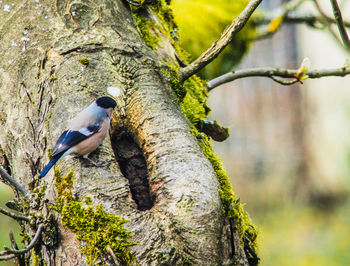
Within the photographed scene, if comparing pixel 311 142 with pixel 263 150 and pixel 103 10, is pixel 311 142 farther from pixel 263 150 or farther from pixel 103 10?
pixel 103 10

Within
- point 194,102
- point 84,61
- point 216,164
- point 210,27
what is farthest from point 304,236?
point 84,61

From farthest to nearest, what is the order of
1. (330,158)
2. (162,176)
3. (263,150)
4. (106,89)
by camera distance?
(263,150) → (330,158) → (106,89) → (162,176)

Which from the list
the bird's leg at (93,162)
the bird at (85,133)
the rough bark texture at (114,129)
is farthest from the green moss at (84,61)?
the bird's leg at (93,162)

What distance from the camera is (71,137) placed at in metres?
1.71

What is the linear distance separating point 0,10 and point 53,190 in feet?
3.68

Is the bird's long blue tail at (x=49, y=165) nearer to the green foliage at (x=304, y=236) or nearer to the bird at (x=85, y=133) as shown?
the bird at (x=85, y=133)

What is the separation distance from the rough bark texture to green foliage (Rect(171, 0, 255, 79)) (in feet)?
3.52

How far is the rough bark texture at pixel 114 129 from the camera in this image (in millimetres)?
1564

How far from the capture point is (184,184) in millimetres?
1655

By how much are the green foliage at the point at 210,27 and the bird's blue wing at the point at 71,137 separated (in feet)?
5.42

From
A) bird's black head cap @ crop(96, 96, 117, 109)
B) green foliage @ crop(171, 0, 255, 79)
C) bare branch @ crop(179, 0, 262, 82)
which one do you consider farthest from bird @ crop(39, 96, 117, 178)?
green foliage @ crop(171, 0, 255, 79)

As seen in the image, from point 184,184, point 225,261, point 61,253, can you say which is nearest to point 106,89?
point 184,184

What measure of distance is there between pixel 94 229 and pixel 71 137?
0.39m

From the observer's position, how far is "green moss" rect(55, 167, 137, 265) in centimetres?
150
